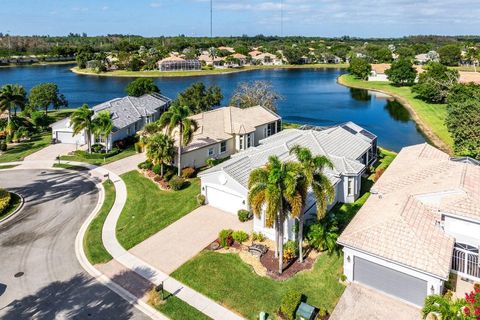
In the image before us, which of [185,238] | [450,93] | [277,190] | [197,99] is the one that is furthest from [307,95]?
[277,190]

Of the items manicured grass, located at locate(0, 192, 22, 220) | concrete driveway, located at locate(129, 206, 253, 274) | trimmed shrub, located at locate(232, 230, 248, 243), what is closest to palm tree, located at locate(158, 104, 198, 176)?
concrete driveway, located at locate(129, 206, 253, 274)

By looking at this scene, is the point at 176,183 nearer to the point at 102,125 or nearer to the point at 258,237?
the point at 258,237

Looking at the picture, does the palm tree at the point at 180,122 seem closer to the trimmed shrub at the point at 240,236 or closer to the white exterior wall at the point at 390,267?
the trimmed shrub at the point at 240,236

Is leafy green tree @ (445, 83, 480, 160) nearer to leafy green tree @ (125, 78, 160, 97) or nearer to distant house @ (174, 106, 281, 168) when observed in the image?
distant house @ (174, 106, 281, 168)

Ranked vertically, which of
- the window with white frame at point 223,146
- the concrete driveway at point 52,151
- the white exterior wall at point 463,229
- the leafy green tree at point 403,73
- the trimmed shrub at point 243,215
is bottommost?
the trimmed shrub at point 243,215

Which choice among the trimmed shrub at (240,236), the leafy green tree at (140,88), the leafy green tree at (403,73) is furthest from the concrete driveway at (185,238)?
the leafy green tree at (403,73)

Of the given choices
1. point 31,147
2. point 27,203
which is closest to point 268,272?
point 27,203

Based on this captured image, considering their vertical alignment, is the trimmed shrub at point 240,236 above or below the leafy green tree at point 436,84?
below
